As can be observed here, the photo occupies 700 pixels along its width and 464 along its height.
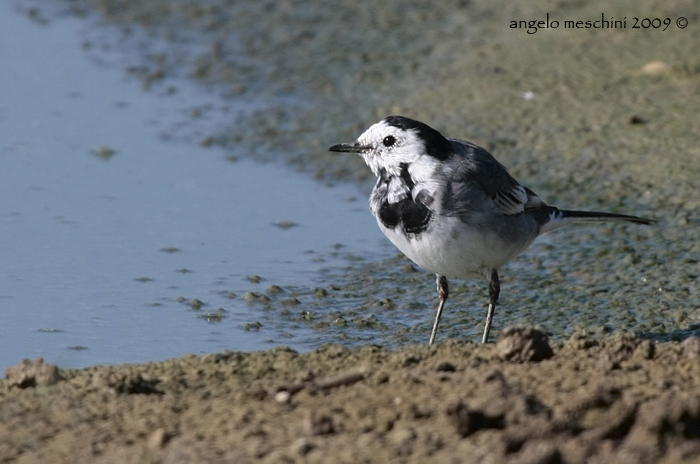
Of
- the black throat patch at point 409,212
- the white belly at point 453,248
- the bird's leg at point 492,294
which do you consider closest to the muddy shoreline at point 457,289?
the bird's leg at point 492,294

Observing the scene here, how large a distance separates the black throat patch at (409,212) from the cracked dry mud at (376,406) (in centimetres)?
82

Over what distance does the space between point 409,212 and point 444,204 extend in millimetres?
186

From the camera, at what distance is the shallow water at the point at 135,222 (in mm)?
6266

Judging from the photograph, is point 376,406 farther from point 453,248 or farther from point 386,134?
point 386,134

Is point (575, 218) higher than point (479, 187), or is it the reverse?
point (479, 187)

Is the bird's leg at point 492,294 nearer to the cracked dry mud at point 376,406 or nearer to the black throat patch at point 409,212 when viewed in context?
the black throat patch at point 409,212

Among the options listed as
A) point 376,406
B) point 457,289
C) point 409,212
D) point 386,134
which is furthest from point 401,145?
point 376,406

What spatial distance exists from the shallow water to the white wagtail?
2.86 feet

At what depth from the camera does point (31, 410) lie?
4.46 meters

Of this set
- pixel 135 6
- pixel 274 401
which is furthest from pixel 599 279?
pixel 135 6

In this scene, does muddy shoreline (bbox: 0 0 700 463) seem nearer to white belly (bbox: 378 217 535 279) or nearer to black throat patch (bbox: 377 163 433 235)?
white belly (bbox: 378 217 535 279)

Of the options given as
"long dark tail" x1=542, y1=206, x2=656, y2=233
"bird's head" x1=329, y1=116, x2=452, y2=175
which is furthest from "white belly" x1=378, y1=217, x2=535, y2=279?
"long dark tail" x1=542, y1=206, x2=656, y2=233

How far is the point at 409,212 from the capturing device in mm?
5855

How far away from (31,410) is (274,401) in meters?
0.97
